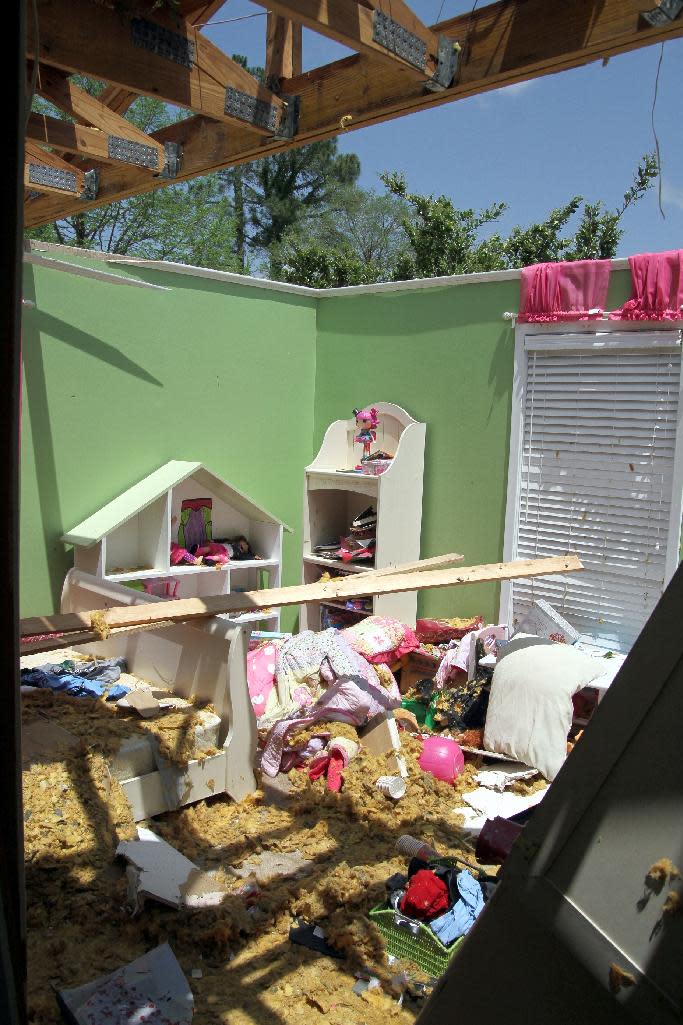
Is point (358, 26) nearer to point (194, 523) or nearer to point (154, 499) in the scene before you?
point (154, 499)

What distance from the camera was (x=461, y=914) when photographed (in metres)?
2.88

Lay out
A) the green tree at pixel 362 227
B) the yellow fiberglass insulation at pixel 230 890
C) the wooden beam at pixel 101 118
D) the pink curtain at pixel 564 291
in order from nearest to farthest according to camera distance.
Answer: the yellow fiberglass insulation at pixel 230 890
the wooden beam at pixel 101 118
the pink curtain at pixel 564 291
the green tree at pixel 362 227

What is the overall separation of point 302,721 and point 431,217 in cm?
1236

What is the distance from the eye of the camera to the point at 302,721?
14.9 ft

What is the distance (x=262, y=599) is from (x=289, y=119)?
6.75 feet

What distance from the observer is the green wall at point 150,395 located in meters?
5.18

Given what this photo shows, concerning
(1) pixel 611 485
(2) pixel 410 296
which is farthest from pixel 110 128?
(1) pixel 611 485

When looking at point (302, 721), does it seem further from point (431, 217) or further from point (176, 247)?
point (176, 247)

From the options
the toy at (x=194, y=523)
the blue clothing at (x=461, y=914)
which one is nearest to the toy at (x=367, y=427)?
the toy at (x=194, y=523)

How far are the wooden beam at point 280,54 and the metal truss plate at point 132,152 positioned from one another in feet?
3.12

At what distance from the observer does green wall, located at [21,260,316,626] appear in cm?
518

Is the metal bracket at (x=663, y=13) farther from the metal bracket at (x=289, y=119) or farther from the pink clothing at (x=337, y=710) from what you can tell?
the pink clothing at (x=337, y=710)

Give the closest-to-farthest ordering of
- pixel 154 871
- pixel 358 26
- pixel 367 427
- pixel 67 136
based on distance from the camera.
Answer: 1. pixel 358 26
2. pixel 154 871
3. pixel 67 136
4. pixel 367 427

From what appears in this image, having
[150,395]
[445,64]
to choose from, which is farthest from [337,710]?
[445,64]
